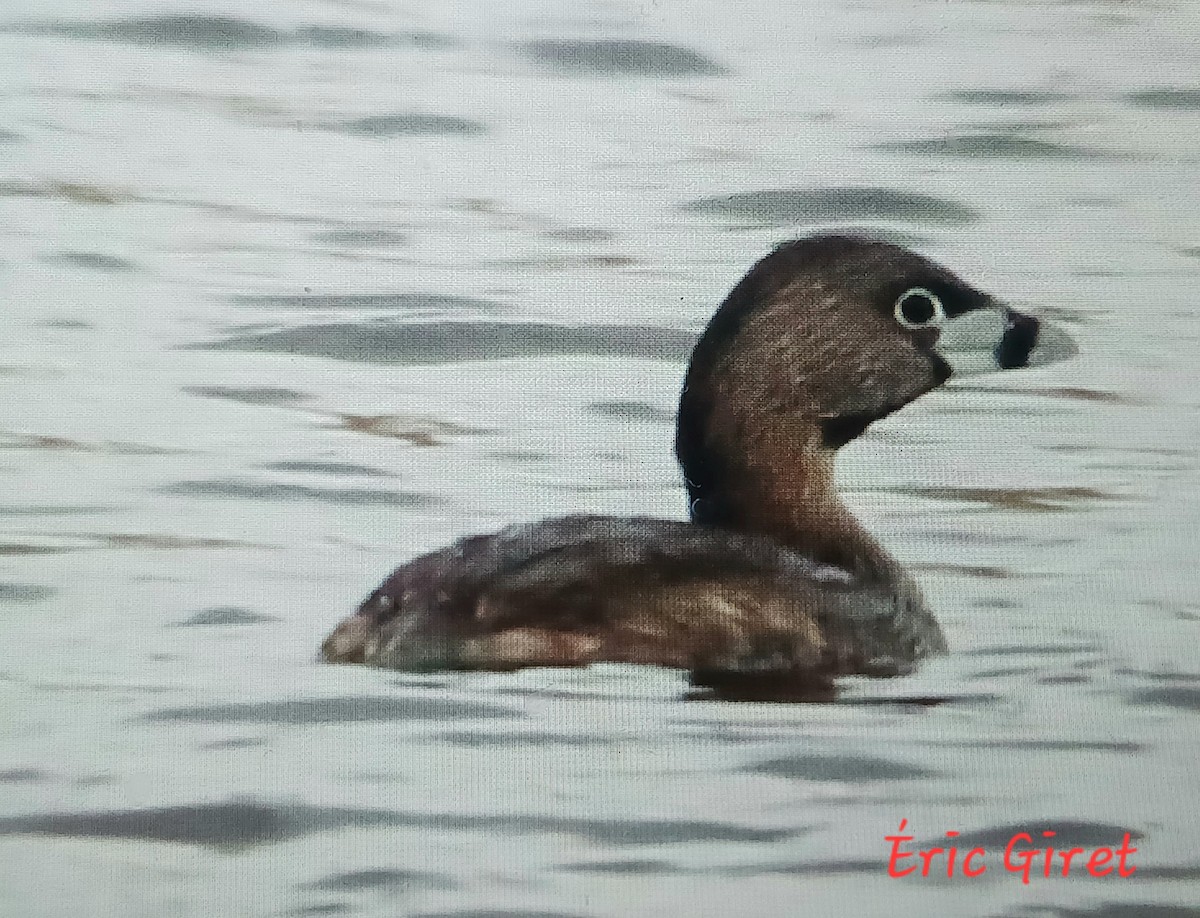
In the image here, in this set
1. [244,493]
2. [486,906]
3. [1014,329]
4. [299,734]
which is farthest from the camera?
[1014,329]

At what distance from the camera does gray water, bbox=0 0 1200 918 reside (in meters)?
1.75

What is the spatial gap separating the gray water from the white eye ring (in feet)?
0.21

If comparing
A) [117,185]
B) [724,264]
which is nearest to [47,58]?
[117,185]

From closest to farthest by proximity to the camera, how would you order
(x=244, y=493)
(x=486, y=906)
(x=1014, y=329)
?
(x=486, y=906)
(x=244, y=493)
(x=1014, y=329)

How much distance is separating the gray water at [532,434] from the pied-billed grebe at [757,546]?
0.03 meters

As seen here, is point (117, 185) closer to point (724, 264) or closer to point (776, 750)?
point (724, 264)

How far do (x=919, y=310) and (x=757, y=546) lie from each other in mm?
371

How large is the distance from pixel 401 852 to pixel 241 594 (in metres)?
0.36

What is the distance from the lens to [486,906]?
5.52ft
